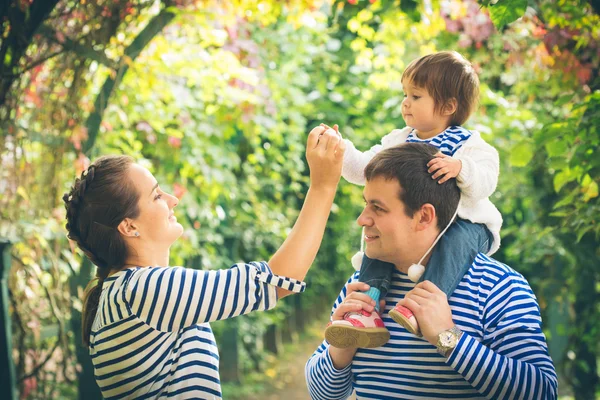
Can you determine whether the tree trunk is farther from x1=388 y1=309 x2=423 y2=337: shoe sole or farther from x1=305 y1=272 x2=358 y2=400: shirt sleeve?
x1=388 y1=309 x2=423 y2=337: shoe sole

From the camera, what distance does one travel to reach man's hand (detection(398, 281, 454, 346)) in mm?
1526

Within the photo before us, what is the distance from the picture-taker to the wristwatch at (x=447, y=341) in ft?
4.95

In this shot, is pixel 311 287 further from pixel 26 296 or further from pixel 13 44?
pixel 13 44

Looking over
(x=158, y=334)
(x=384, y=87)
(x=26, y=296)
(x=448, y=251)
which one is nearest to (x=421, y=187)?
(x=448, y=251)

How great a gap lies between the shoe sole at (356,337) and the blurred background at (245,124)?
100 centimetres

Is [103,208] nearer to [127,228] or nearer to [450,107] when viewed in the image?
[127,228]

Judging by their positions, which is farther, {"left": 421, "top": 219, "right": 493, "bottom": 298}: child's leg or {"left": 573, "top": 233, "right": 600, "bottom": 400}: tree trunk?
{"left": 573, "top": 233, "right": 600, "bottom": 400}: tree trunk

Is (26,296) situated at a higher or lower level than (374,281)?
lower

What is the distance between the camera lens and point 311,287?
9.02 metres

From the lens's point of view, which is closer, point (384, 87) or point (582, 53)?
point (582, 53)

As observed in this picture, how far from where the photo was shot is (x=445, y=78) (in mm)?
1932

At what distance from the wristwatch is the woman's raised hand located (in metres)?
0.47

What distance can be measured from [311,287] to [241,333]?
2399 millimetres

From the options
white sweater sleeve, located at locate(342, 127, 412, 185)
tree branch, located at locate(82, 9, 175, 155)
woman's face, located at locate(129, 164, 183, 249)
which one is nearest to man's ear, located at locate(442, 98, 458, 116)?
white sweater sleeve, located at locate(342, 127, 412, 185)
